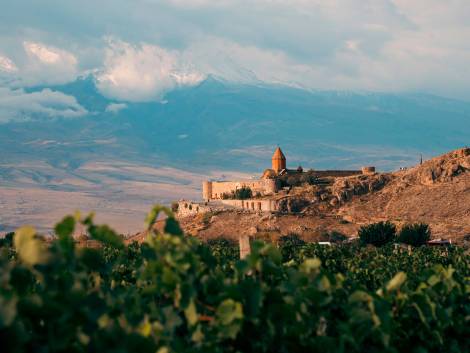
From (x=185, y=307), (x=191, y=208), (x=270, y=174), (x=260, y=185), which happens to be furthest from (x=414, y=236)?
(x=185, y=307)

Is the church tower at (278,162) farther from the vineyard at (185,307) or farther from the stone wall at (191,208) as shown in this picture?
the vineyard at (185,307)

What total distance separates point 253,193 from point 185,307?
50.8 m

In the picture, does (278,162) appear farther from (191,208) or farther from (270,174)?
(191,208)

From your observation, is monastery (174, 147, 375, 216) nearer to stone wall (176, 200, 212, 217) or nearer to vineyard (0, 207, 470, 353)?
stone wall (176, 200, 212, 217)

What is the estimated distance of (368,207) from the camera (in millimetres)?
A: 47188

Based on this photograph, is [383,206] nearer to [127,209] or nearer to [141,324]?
[141,324]

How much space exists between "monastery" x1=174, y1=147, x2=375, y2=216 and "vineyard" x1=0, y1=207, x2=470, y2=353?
1598 inches

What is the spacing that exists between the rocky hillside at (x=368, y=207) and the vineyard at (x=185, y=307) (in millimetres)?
32304

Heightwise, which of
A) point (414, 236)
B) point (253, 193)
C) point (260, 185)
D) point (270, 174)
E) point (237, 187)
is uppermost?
point (270, 174)

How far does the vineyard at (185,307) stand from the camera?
4.35 meters

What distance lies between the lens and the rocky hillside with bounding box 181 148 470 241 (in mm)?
41781

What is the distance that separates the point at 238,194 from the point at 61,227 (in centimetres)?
5101

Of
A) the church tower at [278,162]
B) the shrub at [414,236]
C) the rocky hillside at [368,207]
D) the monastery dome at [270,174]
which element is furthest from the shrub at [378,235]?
the church tower at [278,162]

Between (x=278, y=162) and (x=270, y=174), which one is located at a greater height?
(x=278, y=162)
